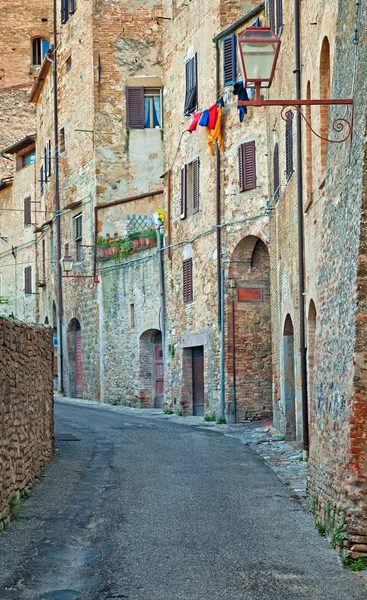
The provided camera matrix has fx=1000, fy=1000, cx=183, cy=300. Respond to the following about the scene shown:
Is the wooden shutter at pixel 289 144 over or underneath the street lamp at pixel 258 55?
over

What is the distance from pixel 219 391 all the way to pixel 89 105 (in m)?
12.6

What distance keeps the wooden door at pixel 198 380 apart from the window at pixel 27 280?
1660cm

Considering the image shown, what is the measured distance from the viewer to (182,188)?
25.8 metres

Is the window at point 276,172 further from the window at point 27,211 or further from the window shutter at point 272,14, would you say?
the window at point 27,211

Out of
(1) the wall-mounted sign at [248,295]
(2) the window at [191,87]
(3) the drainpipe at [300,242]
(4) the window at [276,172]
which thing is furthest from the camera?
(2) the window at [191,87]

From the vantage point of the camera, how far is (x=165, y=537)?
9.05m

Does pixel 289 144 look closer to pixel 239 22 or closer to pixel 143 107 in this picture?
pixel 239 22

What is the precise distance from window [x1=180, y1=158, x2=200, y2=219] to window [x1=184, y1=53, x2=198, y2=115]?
1.44 metres

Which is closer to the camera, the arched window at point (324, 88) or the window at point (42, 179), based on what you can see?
the arched window at point (324, 88)

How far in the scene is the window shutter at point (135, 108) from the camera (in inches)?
1222

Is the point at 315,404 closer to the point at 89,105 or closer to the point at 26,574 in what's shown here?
the point at 26,574

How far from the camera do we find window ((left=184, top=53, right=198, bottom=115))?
25.3m

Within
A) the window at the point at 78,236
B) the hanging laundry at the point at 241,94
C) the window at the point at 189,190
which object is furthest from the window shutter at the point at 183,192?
the window at the point at 78,236

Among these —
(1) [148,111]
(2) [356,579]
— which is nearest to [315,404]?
(2) [356,579]
